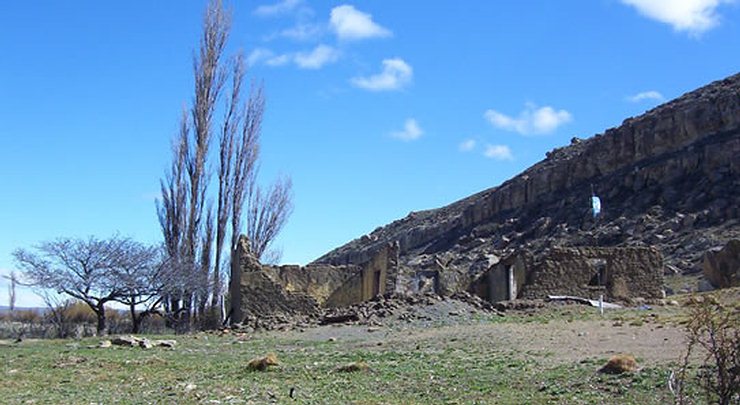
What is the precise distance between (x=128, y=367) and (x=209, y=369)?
1.57 meters

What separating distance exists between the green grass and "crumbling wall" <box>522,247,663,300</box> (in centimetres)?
992

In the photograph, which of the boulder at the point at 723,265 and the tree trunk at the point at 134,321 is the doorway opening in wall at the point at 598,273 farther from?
the tree trunk at the point at 134,321

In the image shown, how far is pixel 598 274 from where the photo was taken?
24453 mm

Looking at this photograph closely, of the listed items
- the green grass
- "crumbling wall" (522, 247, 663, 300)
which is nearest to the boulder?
"crumbling wall" (522, 247, 663, 300)

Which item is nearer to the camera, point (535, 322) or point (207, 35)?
point (535, 322)

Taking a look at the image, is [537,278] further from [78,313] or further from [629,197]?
[629,197]

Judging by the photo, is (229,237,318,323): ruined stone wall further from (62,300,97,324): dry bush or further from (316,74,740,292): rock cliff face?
(316,74,740,292): rock cliff face

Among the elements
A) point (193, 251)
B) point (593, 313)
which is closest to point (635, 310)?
point (593, 313)

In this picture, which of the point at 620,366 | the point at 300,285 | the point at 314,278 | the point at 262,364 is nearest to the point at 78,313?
the point at 300,285

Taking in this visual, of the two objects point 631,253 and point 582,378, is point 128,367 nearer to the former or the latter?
point 582,378

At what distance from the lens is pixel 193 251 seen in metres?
31.6

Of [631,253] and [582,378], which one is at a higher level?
[631,253]

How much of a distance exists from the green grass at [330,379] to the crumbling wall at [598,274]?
9918mm

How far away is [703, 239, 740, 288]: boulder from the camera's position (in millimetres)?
28188
